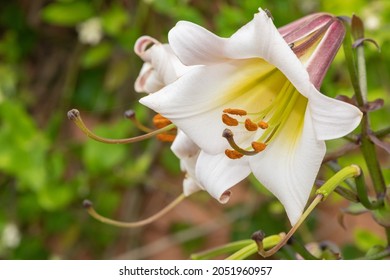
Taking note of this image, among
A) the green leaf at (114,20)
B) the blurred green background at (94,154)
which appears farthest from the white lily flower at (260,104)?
the green leaf at (114,20)

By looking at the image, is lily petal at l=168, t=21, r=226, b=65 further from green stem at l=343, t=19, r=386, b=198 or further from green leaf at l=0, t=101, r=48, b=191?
green leaf at l=0, t=101, r=48, b=191

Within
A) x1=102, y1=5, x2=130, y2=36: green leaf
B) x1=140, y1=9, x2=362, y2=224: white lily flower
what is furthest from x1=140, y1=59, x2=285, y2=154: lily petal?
x1=102, y1=5, x2=130, y2=36: green leaf

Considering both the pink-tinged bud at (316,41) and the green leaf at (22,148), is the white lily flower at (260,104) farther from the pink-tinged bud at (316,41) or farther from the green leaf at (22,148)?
the green leaf at (22,148)

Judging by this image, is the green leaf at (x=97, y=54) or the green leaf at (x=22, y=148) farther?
the green leaf at (x=97, y=54)

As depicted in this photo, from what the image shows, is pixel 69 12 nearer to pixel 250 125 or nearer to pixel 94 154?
pixel 94 154

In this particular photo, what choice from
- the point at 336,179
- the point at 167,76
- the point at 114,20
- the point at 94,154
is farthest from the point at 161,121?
the point at 114,20
